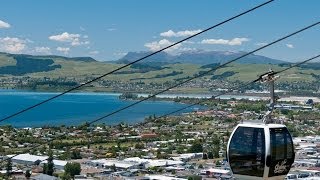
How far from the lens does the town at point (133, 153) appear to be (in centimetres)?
2397

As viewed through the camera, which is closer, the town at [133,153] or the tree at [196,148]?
A: the town at [133,153]

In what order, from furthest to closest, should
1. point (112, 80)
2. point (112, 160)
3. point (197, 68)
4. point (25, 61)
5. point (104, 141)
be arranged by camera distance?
point (25, 61) < point (197, 68) < point (112, 80) < point (104, 141) < point (112, 160)

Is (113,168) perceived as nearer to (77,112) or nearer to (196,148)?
(196,148)

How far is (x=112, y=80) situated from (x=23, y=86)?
57.2 feet

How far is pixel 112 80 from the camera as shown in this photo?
116m

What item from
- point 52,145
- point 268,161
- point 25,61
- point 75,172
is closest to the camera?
point 268,161

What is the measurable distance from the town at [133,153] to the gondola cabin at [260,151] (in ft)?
50.4

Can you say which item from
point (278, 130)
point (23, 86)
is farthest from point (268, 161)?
point (23, 86)

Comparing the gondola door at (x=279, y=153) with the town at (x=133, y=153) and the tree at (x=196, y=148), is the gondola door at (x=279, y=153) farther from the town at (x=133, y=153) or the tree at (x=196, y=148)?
the tree at (x=196, y=148)

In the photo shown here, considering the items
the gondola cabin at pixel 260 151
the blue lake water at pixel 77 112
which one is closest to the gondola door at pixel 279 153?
the gondola cabin at pixel 260 151

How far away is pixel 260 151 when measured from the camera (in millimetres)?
3174

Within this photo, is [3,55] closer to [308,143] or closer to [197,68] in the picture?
[197,68]

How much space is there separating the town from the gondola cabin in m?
15.4

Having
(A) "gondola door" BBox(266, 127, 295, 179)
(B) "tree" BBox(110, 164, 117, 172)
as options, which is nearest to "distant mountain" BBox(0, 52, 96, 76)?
(B) "tree" BBox(110, 164, 117, 172)
